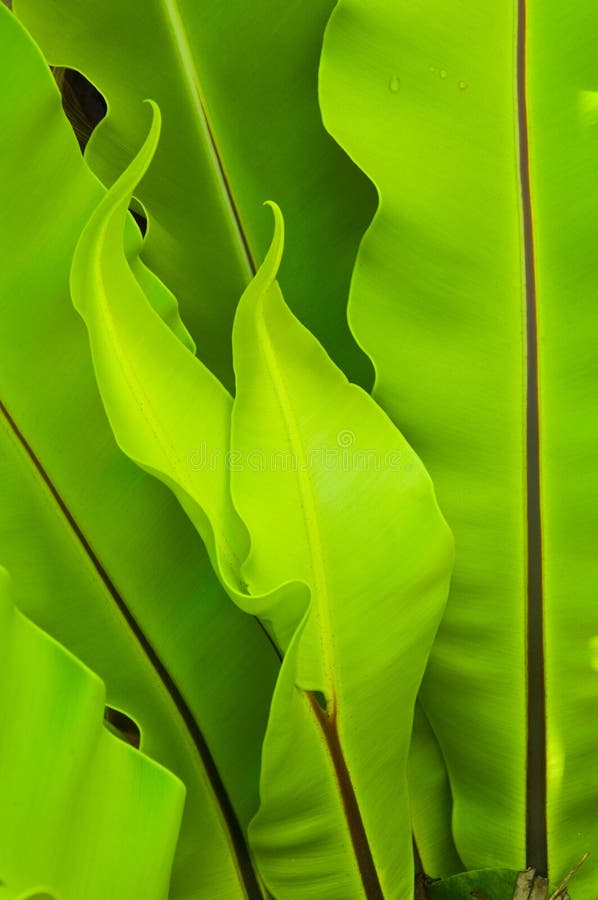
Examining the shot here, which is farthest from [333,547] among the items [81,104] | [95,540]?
[81,104]

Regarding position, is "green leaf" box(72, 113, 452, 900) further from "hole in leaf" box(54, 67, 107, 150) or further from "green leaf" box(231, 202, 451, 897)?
"hole in leaf" box(54, 67, 107, 150)

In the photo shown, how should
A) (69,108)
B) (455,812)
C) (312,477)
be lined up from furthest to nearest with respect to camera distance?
(69,108), (455,812), (312,477)

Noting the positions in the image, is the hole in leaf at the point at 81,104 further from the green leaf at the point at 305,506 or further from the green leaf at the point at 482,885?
the green leaf at the point at 482,885

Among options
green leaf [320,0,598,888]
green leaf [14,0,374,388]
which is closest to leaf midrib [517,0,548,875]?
green leaf [320,0,598,888]

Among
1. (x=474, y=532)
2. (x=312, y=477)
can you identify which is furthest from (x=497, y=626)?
(x=312, y=477)

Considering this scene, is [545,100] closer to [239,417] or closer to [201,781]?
[239,417]

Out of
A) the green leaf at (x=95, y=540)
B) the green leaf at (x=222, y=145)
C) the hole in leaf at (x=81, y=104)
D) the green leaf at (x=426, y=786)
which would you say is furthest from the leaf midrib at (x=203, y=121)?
the green leaf at (x=426, y=786)
